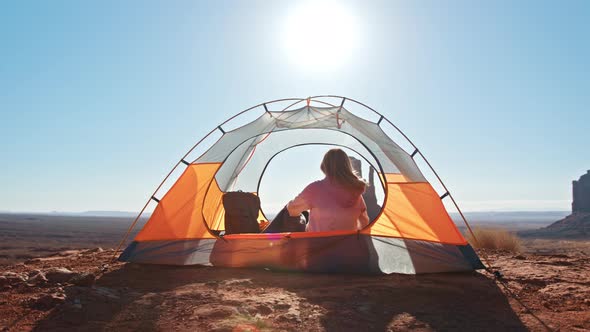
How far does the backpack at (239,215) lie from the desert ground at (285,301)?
1.21m

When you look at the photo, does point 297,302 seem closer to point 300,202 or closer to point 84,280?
point 300,202

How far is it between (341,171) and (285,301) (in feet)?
6.18

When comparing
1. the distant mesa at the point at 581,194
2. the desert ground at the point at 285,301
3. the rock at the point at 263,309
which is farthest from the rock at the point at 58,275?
the distant mesa at the point at 581,194

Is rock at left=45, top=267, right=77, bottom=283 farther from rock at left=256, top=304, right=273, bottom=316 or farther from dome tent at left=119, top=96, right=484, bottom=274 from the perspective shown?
rock at left=256, top=304, right=273, bottom=316

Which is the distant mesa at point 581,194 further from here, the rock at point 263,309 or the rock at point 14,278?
the rock at point 14,278

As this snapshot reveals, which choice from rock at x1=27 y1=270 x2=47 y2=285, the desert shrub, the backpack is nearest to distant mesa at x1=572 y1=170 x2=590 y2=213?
the desert shrub

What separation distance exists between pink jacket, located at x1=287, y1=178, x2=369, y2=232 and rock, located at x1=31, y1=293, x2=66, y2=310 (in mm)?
2682

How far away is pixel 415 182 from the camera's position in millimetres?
6137

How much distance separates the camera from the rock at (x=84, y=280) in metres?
4.45

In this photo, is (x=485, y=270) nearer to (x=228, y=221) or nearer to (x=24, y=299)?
(x=228, y=221)

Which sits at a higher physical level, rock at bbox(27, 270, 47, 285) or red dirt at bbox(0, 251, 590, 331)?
rock at bbox(27, 270, 47, 285)

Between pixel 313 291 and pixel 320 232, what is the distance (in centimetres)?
123

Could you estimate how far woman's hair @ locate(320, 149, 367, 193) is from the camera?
5.17m

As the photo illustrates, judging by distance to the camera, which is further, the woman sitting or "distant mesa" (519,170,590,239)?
"distant mesa" (519,170,590,239)
